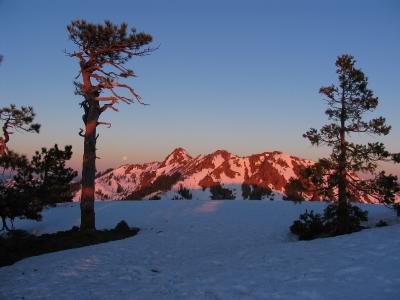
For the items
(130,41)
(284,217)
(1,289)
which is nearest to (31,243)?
(1,289)

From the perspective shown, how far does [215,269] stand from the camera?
38.2 ft

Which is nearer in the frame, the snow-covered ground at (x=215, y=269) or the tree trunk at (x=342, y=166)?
the snow-covered ground at (x=215, y=269)

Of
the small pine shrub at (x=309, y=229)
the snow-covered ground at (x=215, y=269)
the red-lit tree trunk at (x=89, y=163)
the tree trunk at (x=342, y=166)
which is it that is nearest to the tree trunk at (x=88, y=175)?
the red-lit tree trunk at (x=89, y=163)

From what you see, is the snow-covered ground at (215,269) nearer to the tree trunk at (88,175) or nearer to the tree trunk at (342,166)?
the tree trunk at (342,166)

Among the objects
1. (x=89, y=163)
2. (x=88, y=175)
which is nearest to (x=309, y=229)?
(x=88, y=175)

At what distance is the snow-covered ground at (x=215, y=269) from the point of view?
347 inches

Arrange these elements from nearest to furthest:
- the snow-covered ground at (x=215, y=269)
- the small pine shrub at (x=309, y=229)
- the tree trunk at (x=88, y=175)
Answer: the snow-covered ground at (x=215, y=269) < the small pine shrub at (x=309, y=229) < the tree trunk at (x=88, y=175)

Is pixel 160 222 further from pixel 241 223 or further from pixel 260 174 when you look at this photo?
pixel 260 174

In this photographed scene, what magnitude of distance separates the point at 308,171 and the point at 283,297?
1047cm

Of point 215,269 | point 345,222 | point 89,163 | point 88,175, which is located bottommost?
point 215,269

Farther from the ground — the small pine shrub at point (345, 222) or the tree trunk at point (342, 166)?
A: the tree trunk at point (342, 166)

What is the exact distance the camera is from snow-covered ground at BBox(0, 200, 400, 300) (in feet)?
28.9

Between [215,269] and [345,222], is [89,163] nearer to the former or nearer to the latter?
[215,269]

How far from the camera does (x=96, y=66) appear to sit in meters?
20.8
